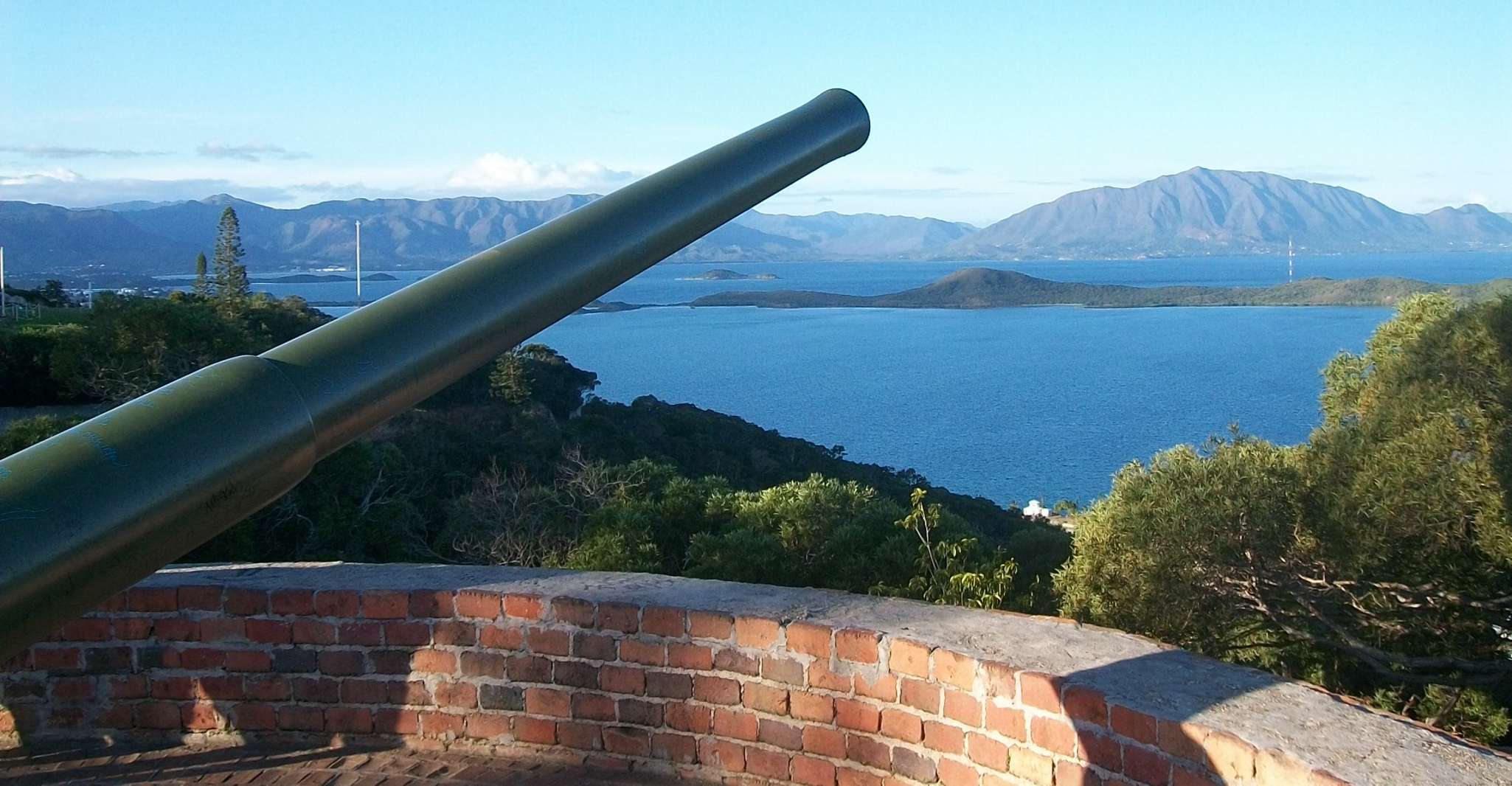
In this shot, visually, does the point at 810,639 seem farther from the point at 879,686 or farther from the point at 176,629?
the point at 176,629

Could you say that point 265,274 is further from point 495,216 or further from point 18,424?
point 18,424

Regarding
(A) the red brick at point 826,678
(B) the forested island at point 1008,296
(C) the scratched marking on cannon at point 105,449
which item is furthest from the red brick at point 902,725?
(B) the forested island at point 1008,296

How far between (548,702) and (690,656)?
16.8 inches

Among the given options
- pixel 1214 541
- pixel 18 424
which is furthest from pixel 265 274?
pixel 1214 541

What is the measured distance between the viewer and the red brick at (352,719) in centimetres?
317

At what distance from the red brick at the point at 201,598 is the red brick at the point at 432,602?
0.53m

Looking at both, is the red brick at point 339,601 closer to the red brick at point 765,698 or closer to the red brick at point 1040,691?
the red brick at point 765,698

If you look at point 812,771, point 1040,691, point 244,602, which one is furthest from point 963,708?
point 244,602

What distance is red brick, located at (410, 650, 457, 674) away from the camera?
3133 mm

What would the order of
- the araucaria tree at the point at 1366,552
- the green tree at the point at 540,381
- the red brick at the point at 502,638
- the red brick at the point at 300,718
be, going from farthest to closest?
the green tree at the point at 540,381 < the araucaria tree at the point at 1366,552 < the red brick at the point at 300,718 < the red brick at the point at 502,638

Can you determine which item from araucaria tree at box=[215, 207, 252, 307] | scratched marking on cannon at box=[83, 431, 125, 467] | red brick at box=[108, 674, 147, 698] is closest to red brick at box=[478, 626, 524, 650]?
red brick at box=[108, 674, 147, 698]

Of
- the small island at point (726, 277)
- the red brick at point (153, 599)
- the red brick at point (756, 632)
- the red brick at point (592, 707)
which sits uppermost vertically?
the small island at point (726, 277)

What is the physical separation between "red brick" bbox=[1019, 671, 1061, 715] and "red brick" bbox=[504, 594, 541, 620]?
1.25 meters

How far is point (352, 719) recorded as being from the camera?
3.18 meters
